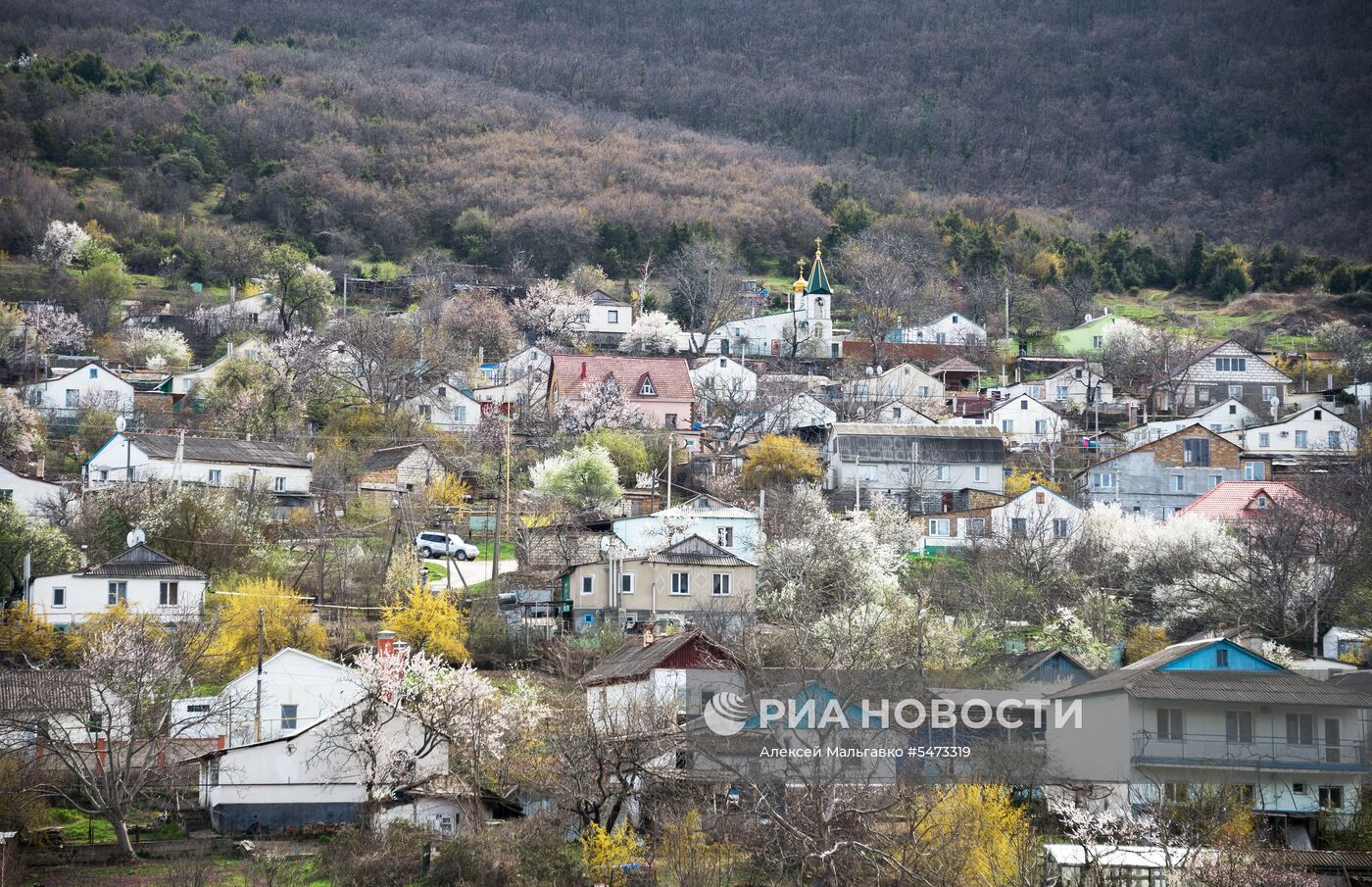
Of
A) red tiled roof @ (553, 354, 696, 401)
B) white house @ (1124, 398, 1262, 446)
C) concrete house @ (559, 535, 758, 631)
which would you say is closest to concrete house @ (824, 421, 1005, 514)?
white house @ (1124, 398, 1262, 446)

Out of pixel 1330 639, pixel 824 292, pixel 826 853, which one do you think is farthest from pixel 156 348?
pixel 826 853

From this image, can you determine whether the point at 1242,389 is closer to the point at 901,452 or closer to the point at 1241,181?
the point at 901,452

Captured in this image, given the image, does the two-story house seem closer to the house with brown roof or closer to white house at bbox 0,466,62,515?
white house at bbox 0,466,62,515

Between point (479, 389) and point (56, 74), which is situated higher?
point (56, 74)

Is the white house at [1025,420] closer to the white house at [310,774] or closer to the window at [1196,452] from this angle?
the window at [1196,452]

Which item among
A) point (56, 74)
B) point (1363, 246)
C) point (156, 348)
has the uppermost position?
point (56, 74)

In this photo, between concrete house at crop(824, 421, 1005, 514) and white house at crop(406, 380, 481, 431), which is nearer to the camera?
concrete house at crop(824, 421, 1005, 514)

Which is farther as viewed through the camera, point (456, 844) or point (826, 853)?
point (456, 844)

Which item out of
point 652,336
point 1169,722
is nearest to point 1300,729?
point 1169,722
